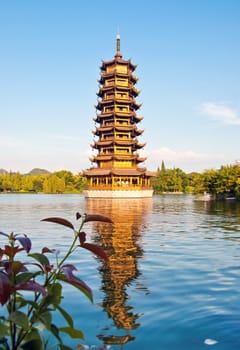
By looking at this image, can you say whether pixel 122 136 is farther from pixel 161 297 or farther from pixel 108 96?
pixel 161 297

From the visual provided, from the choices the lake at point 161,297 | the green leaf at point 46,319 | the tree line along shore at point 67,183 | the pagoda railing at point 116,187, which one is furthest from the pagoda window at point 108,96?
the green leaf at point 46,319

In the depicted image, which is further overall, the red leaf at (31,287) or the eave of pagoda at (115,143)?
the eave of pagoda at (115,143)

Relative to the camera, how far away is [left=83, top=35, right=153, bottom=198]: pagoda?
172ft

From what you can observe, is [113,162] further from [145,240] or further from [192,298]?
[192,298]

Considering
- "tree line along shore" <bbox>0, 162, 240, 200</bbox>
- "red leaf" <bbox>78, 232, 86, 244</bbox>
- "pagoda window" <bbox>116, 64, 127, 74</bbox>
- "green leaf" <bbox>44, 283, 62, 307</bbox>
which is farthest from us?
"tree line along shore" <bbox>0, 162, 240, 200</bbox>

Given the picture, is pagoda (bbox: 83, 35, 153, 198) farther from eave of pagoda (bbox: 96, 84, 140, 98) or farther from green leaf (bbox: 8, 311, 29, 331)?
green leaf (bbox: 8, 311, 29, 331)

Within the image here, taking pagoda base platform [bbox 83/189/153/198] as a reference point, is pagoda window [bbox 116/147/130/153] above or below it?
above

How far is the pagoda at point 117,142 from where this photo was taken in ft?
172

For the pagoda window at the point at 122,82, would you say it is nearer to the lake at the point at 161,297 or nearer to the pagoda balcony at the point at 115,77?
the pagoda balcony at the point at 115,77

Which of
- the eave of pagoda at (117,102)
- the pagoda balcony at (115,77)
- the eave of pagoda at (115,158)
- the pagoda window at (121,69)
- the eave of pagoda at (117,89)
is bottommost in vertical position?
the eave of pagoda at (115,158)

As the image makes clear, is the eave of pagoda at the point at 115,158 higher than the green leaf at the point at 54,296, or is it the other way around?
the eave of pagoda at the point at 115,158

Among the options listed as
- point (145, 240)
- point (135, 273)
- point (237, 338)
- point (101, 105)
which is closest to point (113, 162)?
point (101, 105)

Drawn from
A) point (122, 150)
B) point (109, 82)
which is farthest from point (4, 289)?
point (109, 82)

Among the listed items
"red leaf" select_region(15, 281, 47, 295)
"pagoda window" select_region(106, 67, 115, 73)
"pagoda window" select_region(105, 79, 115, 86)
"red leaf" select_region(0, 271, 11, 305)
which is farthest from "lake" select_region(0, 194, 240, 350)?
"pagoda window" select_region(106, 67, 115, 73)
